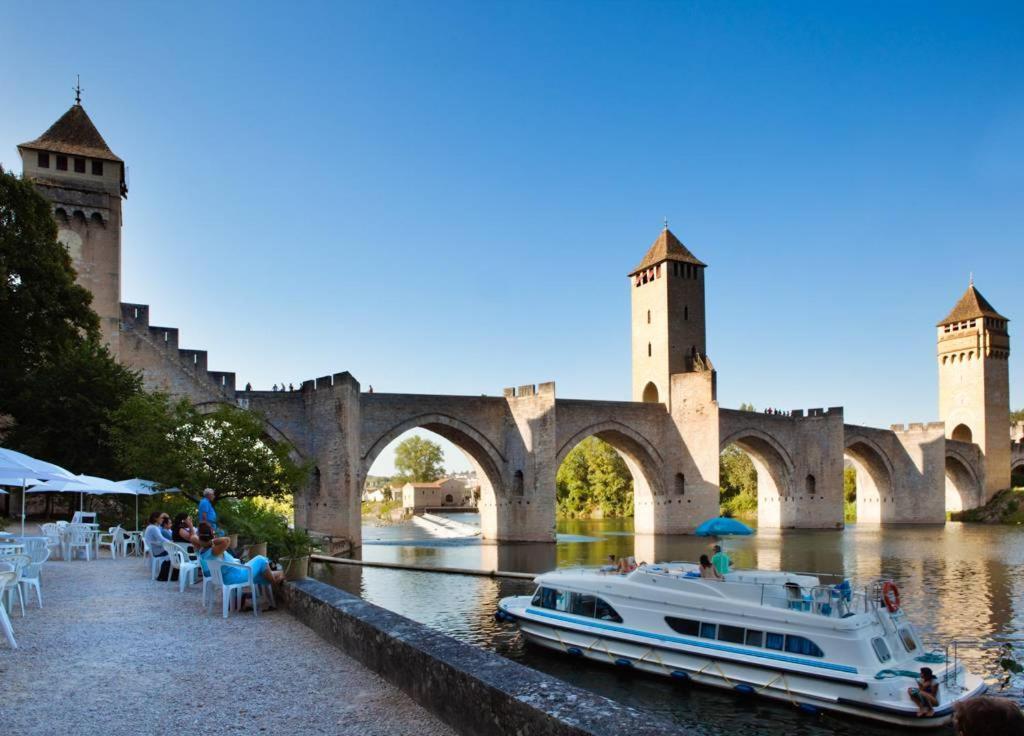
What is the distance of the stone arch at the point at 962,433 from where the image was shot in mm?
57719

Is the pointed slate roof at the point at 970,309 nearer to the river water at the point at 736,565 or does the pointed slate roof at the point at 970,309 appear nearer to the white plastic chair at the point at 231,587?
the river water at the point at 736,565

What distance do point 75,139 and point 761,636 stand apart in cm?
2720

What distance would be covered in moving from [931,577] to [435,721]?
831 inches

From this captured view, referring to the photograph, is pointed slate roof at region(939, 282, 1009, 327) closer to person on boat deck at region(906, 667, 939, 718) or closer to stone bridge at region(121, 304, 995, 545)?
stone bridge at region(121, 304, 995, 545)

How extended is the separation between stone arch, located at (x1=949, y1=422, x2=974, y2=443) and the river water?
16.2 m

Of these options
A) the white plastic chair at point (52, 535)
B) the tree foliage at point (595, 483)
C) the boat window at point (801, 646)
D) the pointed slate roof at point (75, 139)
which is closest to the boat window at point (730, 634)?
the boat window at point (801, 646)

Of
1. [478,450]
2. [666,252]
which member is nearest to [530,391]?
[478,450]

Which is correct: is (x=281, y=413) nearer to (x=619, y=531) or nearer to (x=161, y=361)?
(x=161, y=361)

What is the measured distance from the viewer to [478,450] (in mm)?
34938

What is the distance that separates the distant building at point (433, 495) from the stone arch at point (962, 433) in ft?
161

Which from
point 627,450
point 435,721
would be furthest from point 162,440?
point 627,450

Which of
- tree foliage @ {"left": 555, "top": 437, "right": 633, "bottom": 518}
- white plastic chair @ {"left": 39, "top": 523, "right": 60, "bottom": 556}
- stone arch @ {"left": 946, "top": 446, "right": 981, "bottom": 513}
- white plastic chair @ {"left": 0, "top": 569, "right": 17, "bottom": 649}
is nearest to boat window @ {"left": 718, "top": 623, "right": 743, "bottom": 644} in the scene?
white plastic chair @ {"left": 0, "top": 569, "right": 17, "bottom": 649}

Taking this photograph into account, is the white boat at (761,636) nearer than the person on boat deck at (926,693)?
No

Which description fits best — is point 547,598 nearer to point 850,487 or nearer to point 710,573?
point 710,573
